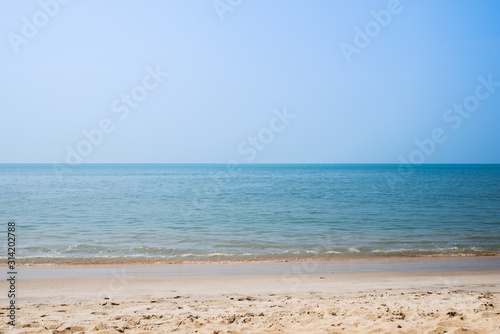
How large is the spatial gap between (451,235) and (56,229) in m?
20.2

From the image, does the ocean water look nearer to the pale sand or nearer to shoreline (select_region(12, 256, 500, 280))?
shoreline (select_region(12, 256, 500, 280))

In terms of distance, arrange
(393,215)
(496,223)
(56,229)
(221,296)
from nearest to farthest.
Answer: (221,296), (56,229), (496,223), (393,215)

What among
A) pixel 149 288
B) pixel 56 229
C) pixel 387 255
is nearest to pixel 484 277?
pixel 387 255

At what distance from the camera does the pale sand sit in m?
6.22

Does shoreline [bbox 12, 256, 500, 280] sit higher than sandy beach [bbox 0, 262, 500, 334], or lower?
lower

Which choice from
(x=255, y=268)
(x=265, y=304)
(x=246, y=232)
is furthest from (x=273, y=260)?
(x=265, y=304)

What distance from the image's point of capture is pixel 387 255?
1430cm

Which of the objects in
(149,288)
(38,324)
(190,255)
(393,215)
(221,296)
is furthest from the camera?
(393,215)

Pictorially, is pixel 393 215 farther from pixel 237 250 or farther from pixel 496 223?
pixel 237 250

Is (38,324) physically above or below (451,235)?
above

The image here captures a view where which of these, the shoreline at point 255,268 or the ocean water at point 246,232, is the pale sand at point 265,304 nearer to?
the shoreline at point 255,268

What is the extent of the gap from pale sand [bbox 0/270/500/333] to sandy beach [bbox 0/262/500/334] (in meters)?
0.02

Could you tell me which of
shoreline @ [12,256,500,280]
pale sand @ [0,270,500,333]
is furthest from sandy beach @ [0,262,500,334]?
shoreline @ [12,256,500,280]

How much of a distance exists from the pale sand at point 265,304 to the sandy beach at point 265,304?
19 millimetres
